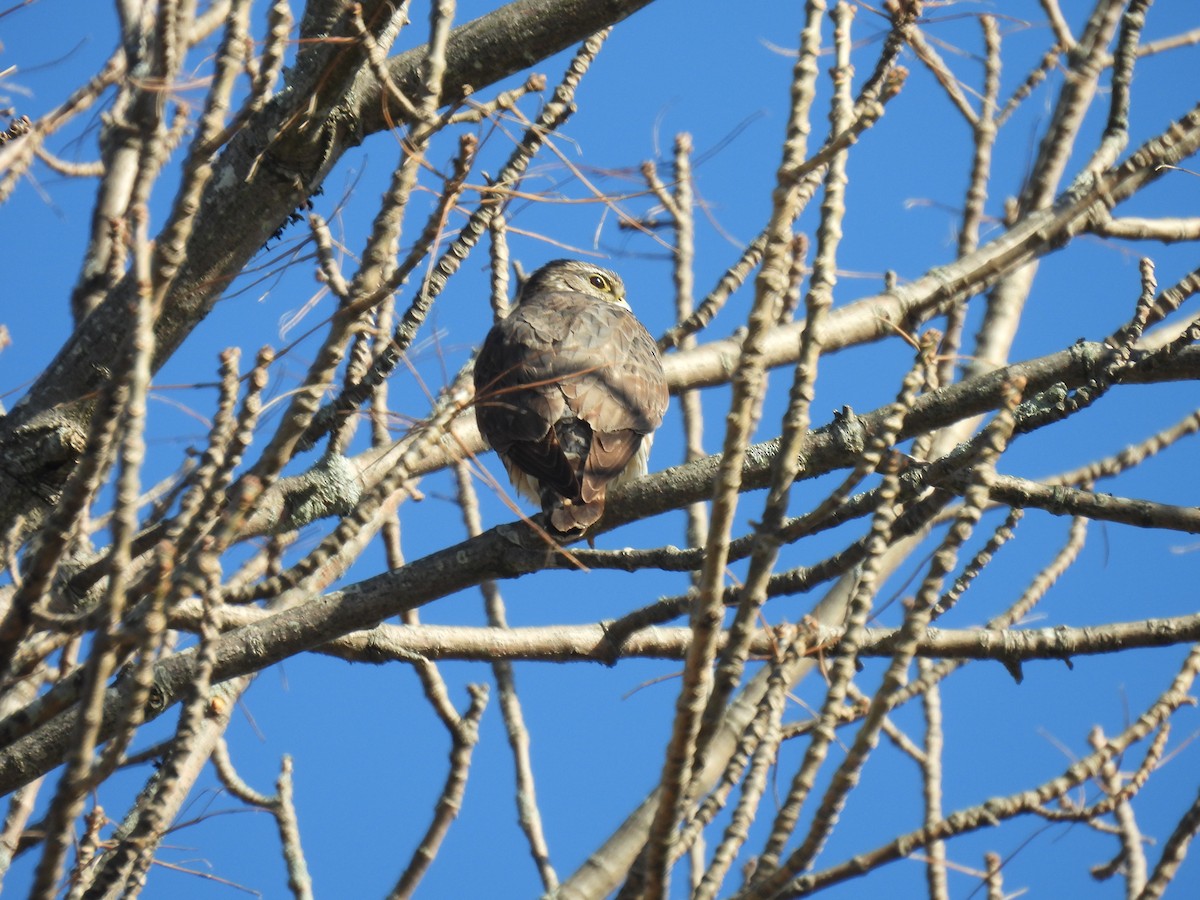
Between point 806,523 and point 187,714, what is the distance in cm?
129

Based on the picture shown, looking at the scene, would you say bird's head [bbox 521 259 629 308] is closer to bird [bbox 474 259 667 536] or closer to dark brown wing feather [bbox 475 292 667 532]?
bird [bbox 474 259 667 536]

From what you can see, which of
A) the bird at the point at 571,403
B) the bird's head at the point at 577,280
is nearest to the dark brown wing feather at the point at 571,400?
the bird at the point at 571,403

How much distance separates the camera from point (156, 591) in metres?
2.21

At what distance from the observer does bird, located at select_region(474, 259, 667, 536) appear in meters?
4.59

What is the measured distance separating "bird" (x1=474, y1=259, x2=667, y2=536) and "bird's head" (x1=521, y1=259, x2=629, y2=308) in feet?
2.29

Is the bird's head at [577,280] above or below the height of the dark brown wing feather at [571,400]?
above

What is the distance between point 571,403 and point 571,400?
20mm

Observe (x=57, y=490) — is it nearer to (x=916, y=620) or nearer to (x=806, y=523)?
(x=806, y=523)

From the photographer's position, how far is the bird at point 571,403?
4.59 metres

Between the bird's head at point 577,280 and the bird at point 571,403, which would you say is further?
the bird's head at point 577,280

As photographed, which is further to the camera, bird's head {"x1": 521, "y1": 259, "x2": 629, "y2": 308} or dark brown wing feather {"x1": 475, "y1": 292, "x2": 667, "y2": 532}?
bird's head {"x1": 521, "y1": 259, "x2": 629, "y2": 308}

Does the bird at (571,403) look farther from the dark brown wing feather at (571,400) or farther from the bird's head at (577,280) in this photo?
the bird's head at (577,280)

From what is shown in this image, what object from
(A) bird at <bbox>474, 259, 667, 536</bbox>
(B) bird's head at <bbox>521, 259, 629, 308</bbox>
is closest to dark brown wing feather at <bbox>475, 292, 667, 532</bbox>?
(A) bird at <bbox>474, 259, 667, 536</bbox>

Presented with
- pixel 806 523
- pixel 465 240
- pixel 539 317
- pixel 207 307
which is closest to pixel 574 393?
pixel 539 317
